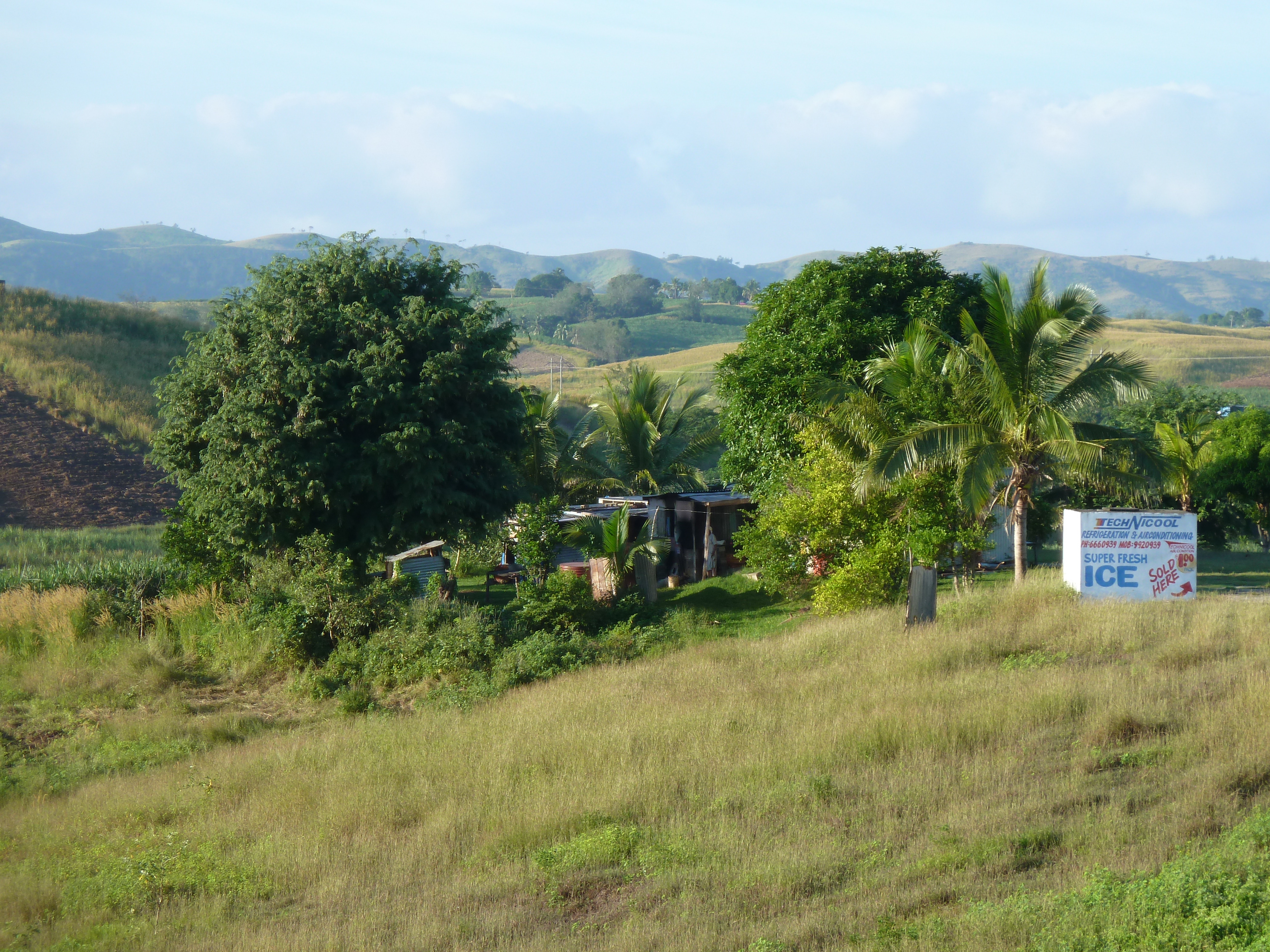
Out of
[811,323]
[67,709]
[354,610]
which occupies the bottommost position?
[67,709]

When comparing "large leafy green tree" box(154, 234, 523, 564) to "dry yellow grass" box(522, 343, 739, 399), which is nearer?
"large leafy green tree" box(154, 234, 523, 564)

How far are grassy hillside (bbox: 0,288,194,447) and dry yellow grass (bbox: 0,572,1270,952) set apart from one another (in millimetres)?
33482

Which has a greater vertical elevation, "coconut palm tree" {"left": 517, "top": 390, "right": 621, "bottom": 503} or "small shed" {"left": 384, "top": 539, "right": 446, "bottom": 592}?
"coconut palm tree" {"left": 517, "top": 390, "right": 621, "bottom": 503}

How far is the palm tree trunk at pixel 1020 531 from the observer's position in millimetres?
17750

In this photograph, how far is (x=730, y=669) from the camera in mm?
14492

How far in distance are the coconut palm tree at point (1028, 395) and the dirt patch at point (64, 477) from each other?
2967 cm

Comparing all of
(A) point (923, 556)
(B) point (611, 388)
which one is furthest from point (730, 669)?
(B) point (611, 388)

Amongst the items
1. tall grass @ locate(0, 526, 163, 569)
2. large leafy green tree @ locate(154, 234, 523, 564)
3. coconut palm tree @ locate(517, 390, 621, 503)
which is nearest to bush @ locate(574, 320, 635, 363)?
tall grass @ locate(0, 526, 163, 569)

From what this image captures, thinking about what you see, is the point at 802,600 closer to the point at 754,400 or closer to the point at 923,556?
the point at 923,556

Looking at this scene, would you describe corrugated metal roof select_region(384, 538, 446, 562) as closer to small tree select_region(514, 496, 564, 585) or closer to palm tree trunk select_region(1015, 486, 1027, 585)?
small tree select_region(514, 496, 564, 585)

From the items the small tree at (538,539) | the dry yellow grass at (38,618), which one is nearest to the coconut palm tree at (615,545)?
the small tree at (538,539)

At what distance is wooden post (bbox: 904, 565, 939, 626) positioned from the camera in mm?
15617

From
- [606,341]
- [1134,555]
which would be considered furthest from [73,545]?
[606,341]

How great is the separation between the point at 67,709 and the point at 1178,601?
17174 mm
